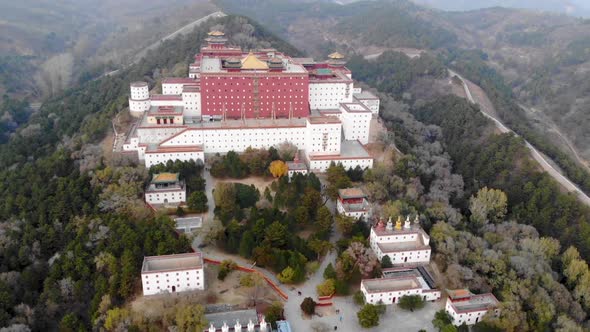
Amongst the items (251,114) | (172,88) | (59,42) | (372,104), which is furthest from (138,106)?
(59,42)

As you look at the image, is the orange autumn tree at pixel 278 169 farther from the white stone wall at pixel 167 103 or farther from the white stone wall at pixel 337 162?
Result: the white stone wall at pixel 167 103

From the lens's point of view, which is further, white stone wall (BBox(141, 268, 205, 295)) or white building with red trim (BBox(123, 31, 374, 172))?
white building with red trim (BBox(123, 31, 374, 172))

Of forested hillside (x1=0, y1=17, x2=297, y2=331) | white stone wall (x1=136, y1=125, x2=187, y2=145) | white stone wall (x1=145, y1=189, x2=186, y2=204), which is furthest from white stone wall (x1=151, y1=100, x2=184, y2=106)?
white stone wall (x1=145, y1=189, x2=186, y2=204)

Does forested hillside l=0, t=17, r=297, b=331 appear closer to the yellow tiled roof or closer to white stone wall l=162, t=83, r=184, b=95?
the yellow tiled roof

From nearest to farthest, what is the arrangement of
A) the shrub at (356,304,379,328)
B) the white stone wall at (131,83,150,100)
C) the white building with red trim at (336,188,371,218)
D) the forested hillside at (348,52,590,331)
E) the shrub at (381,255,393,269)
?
the shrub at (356,304,379,328) < the forested hillside at (348,52,590,331) < the shrub at (381,255,393,269) < the white building with red trim at (336,188,371,218) < the white stone wall at (131,83,150,100)

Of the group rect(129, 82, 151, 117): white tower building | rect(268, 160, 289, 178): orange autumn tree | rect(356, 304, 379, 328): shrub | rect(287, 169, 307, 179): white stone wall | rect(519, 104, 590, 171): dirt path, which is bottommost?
rect(519, 104, 590, 171): dirt path

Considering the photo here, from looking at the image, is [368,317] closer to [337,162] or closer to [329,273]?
[329,273]
